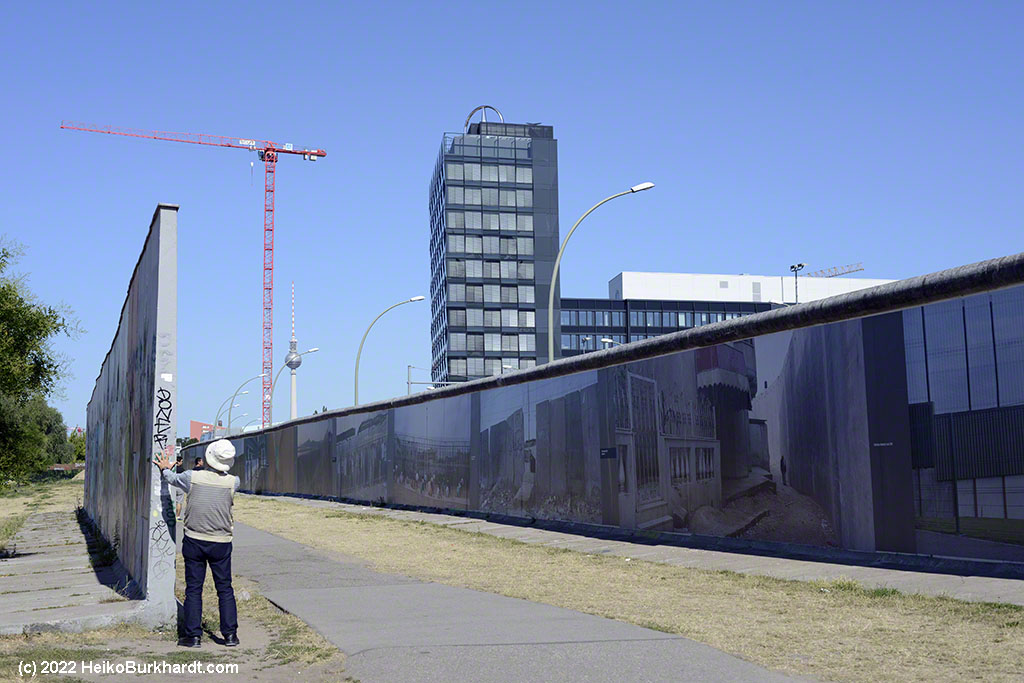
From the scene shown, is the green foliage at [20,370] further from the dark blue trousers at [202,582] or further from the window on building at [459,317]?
the window on building at [459,317]

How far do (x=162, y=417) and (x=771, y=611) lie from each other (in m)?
5.90

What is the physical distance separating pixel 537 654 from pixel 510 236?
4398 inches

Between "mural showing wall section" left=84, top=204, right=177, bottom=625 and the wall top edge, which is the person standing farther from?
the wall top edge

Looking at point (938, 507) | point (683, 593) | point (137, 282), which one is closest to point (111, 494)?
point (137, 282)

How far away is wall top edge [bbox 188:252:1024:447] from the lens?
11.1 metres

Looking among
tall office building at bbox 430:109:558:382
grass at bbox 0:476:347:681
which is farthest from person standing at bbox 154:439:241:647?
tall office building at bbox 430:109:558:382

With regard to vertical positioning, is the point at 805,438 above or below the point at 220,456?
above

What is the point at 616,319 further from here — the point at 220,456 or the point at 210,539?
the point at 210,539

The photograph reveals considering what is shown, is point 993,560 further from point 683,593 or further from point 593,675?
point 593,675

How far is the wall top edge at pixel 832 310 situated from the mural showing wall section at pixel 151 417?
7.70 metres

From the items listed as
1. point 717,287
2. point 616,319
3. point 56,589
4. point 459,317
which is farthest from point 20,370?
point 717,287

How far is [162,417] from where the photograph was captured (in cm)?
964

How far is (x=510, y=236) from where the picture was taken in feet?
389

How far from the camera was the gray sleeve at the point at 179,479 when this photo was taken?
8.70 metres
